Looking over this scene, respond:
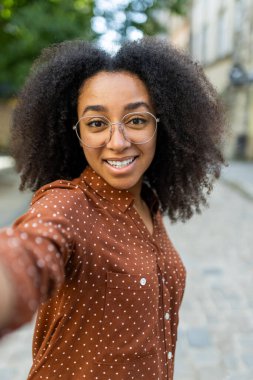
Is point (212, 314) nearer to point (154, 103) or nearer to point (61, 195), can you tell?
point (154, 103)

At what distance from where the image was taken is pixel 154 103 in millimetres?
1592

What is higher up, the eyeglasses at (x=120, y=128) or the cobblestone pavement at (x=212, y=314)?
the eyeglasses at (x=120, y=128)

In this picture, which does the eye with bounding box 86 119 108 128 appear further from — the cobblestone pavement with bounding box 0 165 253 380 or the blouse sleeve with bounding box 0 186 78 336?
the cobblestone pavement with bounding box 0 165 253 380

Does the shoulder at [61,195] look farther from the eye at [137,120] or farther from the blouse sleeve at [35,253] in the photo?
the eye at [137,120]

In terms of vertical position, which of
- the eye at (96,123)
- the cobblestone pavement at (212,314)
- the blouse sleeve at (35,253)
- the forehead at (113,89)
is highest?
the forehead at (113,89)

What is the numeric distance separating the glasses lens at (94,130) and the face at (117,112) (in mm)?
14

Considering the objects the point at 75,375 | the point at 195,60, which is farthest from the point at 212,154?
the point at 75,375

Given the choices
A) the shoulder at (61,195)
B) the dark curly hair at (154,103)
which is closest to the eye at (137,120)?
the dark curly hair at (154,103)

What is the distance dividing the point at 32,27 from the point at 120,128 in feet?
33.1

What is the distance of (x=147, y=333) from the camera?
1351mm

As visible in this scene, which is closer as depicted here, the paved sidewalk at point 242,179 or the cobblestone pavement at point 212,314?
the cobblestone pavement at point 212,314

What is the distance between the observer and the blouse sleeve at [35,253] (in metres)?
0.82

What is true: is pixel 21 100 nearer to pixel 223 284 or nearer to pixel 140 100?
pixel 140 100

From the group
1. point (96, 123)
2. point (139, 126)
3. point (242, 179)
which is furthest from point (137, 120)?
point (242, 179)
